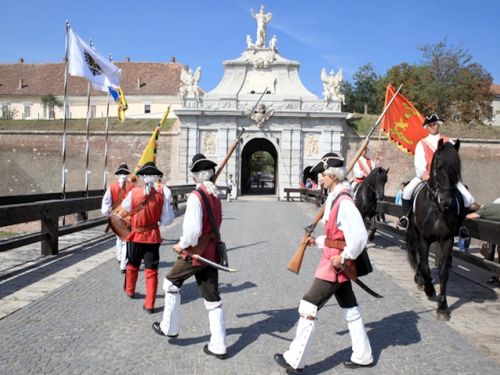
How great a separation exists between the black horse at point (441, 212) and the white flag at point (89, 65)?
11943 mm

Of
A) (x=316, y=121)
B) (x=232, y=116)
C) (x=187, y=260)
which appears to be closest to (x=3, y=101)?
(x=232, y=116)

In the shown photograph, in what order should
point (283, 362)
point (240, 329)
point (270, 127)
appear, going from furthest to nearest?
point (270, 127)
point (240, 329)
point (283, 362)

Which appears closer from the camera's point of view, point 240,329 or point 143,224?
point 240,329

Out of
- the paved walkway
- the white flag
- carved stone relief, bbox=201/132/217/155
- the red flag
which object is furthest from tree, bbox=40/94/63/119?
the paved walkway

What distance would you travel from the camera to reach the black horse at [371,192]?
39.4ft

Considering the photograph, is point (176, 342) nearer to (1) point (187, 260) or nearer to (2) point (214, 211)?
(1) point (187, 260)

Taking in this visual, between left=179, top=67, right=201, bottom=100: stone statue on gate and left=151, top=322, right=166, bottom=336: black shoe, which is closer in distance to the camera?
left=151, top=322, right=166, bottom=336: black shoe

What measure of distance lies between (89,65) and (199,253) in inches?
510

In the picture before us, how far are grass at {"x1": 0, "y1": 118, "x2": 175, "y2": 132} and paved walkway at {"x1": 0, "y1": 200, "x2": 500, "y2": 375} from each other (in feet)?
118

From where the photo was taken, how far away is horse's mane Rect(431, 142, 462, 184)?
640cm

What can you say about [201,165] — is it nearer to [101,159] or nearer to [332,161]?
[332,161]

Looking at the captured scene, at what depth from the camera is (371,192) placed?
12.3 m

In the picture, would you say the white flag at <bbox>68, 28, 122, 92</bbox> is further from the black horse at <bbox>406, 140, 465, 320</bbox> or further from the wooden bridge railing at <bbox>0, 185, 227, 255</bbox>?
the black horse at <bbox>406, 140, 465, 320</bbox>

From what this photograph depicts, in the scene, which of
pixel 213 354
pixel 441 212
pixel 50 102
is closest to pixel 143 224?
pixel 213 354
